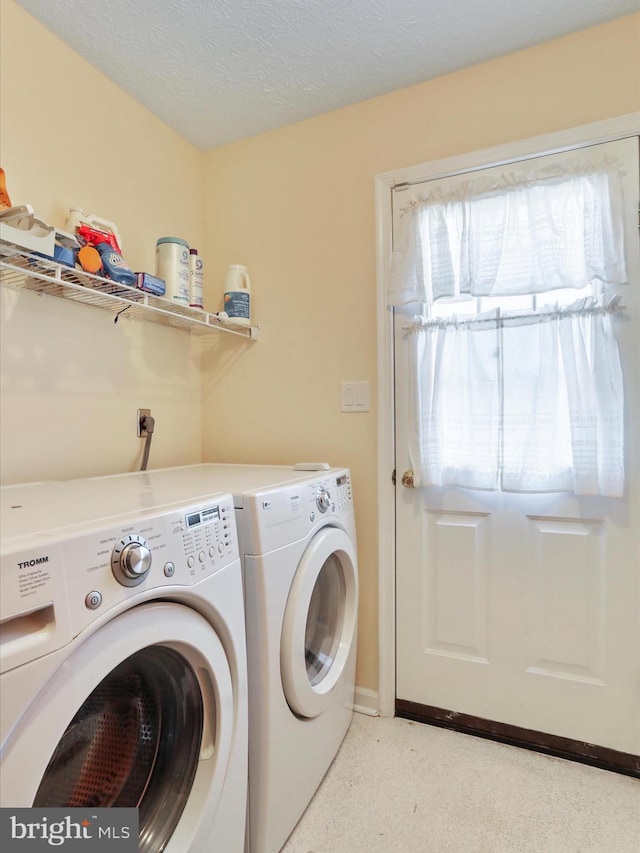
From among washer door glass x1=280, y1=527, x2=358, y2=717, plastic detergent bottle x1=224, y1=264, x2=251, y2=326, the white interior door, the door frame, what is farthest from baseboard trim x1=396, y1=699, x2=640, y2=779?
plastic detergent bottle x1=224, y1=264, x2=251, y2=326

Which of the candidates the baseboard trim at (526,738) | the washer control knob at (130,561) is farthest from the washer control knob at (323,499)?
the baseboard trim at (526,738)

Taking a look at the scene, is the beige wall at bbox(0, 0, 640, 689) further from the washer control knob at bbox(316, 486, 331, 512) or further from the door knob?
the washer control knob at bbox(316, 486, 331, 512)

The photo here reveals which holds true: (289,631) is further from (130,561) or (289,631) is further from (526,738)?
(526,738)

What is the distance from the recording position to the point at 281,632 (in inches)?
45.2

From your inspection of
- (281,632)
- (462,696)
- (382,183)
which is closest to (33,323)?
(281,632)

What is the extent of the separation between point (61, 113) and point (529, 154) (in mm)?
1590

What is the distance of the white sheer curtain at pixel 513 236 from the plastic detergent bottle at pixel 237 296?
64cm

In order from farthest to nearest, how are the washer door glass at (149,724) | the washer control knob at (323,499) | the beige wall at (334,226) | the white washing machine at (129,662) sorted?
the beige wall at (334,226)
the washer control knob at (323,499)
the washer door glass at (149,724)
the white washing machine at (129,662)

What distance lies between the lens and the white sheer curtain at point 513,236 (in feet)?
4.75

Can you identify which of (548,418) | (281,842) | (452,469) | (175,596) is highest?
(548,418)

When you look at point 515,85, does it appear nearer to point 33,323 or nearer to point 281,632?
point 33,323

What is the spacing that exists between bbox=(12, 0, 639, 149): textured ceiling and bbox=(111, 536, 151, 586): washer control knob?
5.33ft

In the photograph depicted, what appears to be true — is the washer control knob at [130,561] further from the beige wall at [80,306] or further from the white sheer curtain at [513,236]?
the white sheer curtain at [513,236]

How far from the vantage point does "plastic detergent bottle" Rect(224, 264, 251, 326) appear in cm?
195
